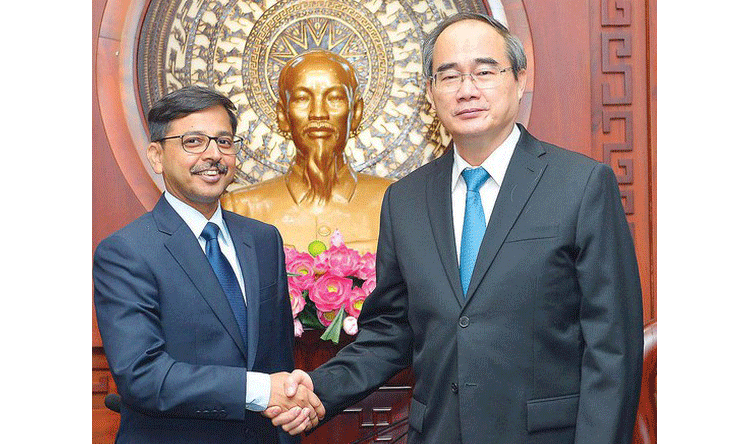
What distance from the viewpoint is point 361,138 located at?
3.07 meters

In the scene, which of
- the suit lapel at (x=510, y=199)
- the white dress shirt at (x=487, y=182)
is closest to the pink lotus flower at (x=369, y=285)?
the white dress shirt at (x=487, y=182)

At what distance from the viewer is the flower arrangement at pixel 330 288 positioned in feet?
8.57

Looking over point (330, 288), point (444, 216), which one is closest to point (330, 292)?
point (330, 288)

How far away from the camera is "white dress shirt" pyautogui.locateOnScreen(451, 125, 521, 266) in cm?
201

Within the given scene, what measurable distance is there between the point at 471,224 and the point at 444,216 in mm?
65

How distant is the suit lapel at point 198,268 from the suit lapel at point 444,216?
50cm

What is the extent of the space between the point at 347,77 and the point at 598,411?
1.50 metres

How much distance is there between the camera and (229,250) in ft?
7.24

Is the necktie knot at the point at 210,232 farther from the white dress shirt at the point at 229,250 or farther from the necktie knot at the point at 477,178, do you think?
the necktie knot at the point at 477,178

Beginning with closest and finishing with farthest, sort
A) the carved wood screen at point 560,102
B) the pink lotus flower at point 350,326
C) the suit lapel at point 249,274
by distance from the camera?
the suit lapel at point 249,274 → the pink lotus flower at point 350,326 → the carved wood screen at point 560,102

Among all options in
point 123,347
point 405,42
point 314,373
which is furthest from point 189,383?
point 405,42

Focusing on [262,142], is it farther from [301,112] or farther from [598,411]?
[598,411]

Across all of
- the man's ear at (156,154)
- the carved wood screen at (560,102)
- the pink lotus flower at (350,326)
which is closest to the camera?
the man's ear at (156,154)

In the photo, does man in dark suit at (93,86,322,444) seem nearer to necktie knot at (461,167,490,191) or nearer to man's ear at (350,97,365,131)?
necktie knot at (461,167,490,191)
